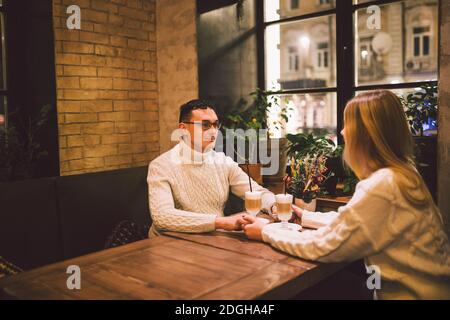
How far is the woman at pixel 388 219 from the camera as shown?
4.53 ft

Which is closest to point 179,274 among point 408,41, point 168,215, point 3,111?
point 168,215

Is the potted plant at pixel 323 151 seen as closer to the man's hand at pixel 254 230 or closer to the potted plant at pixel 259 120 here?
the potted plant at pixel 259 120

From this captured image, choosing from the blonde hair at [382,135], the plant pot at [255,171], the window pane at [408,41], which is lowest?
the plant pot at [255,171]

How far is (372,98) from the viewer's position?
4.83 ft

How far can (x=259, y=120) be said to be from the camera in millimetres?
3736

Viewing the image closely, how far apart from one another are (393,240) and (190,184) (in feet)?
4.08

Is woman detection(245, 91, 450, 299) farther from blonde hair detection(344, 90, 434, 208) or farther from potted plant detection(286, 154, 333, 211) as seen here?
potted plant detection(286, 154, 333, 211)

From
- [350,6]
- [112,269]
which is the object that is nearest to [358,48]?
[350,6]

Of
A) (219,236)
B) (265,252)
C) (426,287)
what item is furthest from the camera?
(219,236)

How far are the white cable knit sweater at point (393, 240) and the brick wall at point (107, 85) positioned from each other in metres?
2.42

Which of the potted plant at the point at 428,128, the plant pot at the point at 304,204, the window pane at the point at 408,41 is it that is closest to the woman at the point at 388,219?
the plant pot at the point at 304,204
